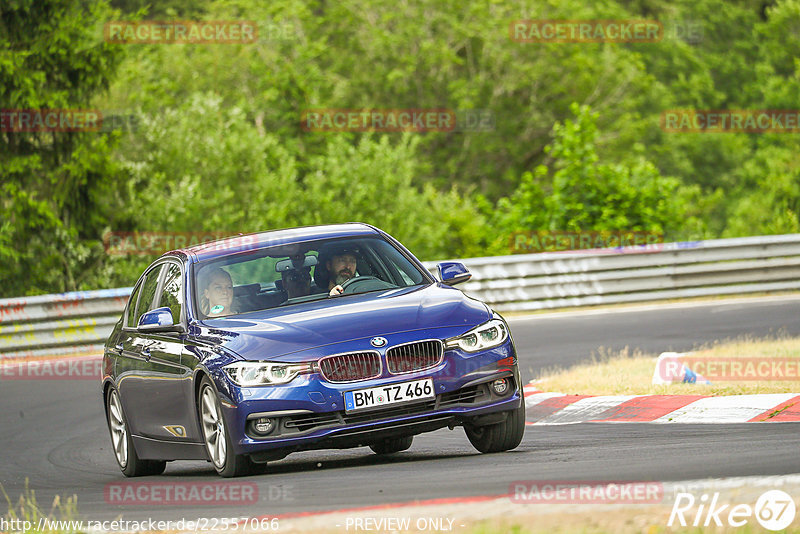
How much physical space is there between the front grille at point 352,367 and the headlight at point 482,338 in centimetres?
47

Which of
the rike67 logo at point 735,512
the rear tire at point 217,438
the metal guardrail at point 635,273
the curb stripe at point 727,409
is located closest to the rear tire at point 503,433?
the rear tire at point 217,438

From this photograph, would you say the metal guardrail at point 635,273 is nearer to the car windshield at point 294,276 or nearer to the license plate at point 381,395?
the car windshield at point 294,276

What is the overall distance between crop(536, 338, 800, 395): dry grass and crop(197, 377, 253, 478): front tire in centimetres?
406

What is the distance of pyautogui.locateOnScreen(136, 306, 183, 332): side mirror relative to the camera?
8633 mm

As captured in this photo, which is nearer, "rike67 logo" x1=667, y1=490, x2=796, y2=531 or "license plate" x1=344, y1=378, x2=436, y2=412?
"rike67 logo" x1=667, y1=490, x2=796, y2=531

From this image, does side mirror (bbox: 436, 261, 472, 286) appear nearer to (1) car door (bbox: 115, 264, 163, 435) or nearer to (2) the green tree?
(1) car door (bbox: 115, 264, 163, 435)

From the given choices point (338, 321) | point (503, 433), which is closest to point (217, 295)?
point (338, 321)

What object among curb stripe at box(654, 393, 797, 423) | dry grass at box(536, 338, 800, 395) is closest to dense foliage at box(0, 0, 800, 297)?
dry grass at box(536, 338, 800, 395)

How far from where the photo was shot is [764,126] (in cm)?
5828

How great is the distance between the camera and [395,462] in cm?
852

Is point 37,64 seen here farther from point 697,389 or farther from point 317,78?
point 317,78

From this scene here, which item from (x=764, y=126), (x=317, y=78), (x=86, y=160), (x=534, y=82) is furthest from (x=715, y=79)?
(x=86, y=160)

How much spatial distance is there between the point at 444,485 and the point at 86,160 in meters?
23.1

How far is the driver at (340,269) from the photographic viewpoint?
29.4ft
